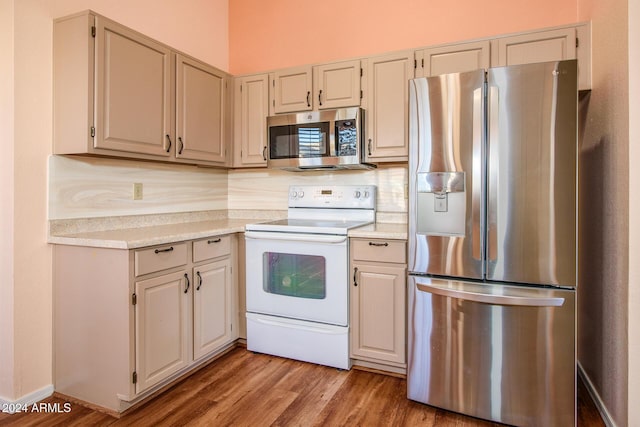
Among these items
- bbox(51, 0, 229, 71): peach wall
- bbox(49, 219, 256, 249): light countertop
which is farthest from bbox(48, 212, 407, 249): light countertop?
bbox(51, 0, 229, 71): peach wall

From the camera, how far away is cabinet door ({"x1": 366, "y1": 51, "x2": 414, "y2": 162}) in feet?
8.05

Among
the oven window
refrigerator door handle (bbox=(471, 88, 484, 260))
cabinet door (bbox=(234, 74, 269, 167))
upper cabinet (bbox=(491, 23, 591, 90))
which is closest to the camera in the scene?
refrigerator door handle (bbox=(471, 88, 484, 260))

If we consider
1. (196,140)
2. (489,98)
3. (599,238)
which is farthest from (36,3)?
(599,238)

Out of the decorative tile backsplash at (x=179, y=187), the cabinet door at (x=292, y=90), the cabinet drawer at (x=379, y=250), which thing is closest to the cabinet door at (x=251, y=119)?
the cabinet door at (x=292, y=90)

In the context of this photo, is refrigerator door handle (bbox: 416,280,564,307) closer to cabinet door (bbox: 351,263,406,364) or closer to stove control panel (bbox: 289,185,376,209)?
cabinet door (bbox: 351,263,406,364)

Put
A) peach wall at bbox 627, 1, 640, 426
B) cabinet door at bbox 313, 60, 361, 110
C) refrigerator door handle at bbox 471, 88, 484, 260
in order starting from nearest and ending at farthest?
1. peach wall at bbox 627, 1, 640, 426
2. refrigerator door handle at bbox 471, 88, 484, 260
3. cabinet door at bbox 313, 60, 361, 110

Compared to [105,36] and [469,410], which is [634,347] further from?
[105,36]

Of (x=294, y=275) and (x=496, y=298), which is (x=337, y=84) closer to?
(x=294, y=275)

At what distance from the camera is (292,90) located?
2.76 metres

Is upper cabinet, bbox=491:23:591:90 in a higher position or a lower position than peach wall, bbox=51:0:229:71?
lower

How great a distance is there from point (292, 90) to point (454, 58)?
1127 millimetres

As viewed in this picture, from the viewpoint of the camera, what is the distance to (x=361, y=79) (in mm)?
2561

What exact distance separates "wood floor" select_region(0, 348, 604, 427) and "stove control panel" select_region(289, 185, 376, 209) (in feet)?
3.80

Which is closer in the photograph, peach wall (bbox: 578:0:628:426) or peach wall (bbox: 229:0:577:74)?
peach wall (bbox: 578:0:628:426)
